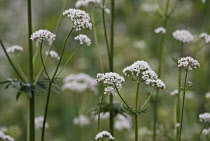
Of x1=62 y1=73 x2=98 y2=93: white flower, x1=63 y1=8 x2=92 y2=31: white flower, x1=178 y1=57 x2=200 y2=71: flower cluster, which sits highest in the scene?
x1=63 y1=8 x2=92 y2=31: white flower

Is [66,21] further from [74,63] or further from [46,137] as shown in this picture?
[46,137]

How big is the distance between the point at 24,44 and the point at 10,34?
37.6 inches

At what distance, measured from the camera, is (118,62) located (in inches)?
281

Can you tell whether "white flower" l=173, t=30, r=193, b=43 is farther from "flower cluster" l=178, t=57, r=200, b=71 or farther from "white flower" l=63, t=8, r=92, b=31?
"white flower" l=63, t=8, r=92, b=31

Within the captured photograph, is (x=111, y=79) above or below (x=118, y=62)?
below

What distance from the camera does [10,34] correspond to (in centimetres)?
820

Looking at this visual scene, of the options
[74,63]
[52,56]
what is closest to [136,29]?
[74,63]

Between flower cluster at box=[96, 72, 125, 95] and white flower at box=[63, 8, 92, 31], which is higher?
white flower at box=[63, 8, 92, 31]

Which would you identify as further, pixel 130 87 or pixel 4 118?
pixel 130 87

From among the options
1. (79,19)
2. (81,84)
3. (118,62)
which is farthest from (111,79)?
(118,62)

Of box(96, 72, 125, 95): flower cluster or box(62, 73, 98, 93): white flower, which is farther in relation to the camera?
box(62, 73, 98, 93): white flower

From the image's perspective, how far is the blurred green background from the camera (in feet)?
18.6

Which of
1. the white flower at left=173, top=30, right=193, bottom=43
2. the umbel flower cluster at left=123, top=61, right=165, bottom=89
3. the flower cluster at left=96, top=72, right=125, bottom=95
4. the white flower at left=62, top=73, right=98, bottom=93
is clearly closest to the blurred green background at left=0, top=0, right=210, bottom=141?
the white flower at left=62, top=73, right=98, bottom=93

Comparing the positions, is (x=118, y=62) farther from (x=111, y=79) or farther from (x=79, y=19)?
(x=111, y=79)
